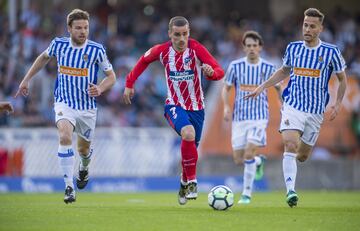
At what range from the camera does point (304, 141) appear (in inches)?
538

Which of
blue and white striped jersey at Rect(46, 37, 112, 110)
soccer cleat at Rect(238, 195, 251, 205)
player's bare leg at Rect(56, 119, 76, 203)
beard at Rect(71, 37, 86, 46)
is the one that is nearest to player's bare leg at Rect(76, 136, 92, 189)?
blue and white striped jersey at Rect(46, 37, 112, 110)

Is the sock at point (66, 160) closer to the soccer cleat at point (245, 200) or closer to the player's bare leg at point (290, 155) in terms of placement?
the player's bare leg at point (290, 155)

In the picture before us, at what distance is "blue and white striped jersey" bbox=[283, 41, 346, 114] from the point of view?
13.2 metres

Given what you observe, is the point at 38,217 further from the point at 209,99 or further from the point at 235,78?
the point at 209,99

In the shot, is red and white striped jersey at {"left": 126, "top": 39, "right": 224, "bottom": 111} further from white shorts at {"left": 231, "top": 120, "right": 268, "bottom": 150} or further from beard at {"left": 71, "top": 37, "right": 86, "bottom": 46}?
white shorts at {"left": 231, "top": 120, "right": 268, "bottom": 150}

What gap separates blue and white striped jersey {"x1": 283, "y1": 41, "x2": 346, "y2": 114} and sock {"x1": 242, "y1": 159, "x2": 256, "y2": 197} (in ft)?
8.65

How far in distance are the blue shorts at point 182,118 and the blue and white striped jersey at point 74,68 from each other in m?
1.39

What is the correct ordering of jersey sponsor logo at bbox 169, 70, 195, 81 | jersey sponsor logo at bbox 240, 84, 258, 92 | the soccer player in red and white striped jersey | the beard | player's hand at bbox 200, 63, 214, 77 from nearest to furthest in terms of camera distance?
player's hand at bbox 200, 63, 214, 77
the soccer player in red and white striped jersey
jersey sponsor logo at bbox 169, 70, 195, 81
the beard
jersey sponsor logo at bbox 240, 84, 258, 92

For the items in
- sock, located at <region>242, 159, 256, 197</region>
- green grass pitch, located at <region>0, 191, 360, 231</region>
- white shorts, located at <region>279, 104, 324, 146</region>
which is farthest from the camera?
sock, located at <region>242, 159, 256, 197</region>

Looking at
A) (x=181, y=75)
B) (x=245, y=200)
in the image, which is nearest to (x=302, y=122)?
(x=181, y=75)

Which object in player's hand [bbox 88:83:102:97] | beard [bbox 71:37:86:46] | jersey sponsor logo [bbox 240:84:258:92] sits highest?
beard [bbox 71:37:86:46]

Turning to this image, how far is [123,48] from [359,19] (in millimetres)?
7925

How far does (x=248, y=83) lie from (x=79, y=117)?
12.5 feet

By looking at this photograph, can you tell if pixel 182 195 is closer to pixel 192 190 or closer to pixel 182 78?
pixel 192 190
